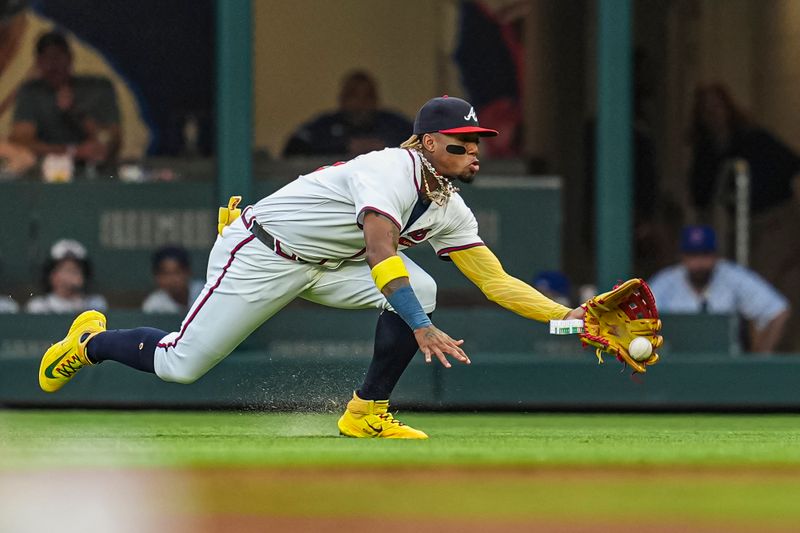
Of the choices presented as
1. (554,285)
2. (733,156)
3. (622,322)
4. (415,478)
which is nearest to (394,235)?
(622,322)

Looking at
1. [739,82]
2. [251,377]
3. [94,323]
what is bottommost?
[251,377]

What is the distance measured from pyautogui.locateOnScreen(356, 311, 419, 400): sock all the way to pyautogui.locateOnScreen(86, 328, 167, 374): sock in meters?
0.91

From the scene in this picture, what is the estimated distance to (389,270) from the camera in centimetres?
604

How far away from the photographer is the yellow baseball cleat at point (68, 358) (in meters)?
6.95

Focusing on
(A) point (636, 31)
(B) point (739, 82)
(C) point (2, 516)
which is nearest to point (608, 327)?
(C) point (2, 516)

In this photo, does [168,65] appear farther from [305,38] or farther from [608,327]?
[608,327]

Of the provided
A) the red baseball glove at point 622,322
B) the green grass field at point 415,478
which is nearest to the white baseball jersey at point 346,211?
the red baseball glove at point 622,322

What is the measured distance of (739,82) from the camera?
36.4 feet

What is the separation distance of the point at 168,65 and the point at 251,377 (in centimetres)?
239

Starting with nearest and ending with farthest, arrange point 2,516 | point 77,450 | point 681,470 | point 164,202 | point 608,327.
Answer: point 2,516 < point 681,470 < point 77,450 < point 608,327 < point 164,202

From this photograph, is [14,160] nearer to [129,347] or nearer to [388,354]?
[129,347]

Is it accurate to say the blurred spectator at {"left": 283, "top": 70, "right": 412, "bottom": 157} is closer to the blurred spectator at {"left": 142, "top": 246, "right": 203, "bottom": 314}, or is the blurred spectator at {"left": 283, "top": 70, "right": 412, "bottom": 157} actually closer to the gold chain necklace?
the blurred spectator at {"left": 142, "top": 246, "right": 203, "bottom": 314}

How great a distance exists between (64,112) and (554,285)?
11.2 ft

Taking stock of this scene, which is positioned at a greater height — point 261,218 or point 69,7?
point 69,7
